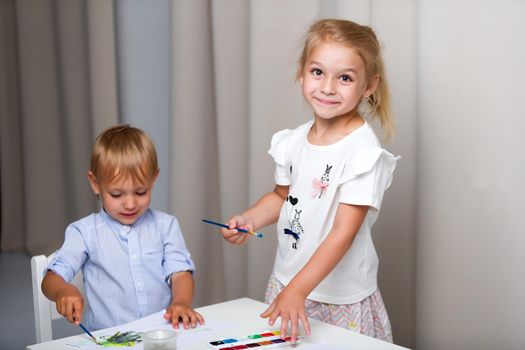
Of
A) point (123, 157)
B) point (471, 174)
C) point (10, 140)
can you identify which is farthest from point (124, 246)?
point (10, 140)

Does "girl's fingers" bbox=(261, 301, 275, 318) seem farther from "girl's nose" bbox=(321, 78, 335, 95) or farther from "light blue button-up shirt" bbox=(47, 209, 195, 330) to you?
"girl's nose" bbox=(321, 78, 335, 95)

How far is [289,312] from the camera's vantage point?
1.29 meters

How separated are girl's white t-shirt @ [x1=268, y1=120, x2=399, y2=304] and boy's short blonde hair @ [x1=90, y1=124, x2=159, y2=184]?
14.2 inches

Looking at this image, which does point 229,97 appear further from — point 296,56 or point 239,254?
point 239,254

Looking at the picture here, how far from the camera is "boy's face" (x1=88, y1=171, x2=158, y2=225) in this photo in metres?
1.53

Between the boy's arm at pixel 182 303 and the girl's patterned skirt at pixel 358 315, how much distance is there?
0.32 metres

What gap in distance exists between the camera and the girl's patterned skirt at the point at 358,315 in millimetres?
1684

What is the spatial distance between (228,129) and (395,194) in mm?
797

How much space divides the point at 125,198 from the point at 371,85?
2.02ft

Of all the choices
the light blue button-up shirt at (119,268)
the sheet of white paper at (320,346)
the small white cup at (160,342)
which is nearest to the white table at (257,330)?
the sheet of white paper at (320,346)

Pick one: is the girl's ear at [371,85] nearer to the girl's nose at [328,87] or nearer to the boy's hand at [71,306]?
the girl's nose at [328,87]

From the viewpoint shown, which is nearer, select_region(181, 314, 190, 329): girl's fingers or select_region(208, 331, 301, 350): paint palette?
select_region(208, 331, 301, 350): paint palette

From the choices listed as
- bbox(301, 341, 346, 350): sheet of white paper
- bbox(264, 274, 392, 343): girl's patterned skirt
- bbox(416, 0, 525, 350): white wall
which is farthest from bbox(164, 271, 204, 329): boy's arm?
bbox(416, 0, 525, 350): white wall

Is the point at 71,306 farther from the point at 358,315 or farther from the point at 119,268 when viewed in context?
the point at 358,315
